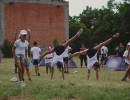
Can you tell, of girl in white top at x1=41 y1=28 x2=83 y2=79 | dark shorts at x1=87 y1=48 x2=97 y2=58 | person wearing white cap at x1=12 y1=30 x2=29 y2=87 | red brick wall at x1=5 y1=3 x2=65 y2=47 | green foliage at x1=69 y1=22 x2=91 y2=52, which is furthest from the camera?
green foliage at x1=69 y1=22 x2=91 y2=52

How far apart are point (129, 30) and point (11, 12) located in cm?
2463

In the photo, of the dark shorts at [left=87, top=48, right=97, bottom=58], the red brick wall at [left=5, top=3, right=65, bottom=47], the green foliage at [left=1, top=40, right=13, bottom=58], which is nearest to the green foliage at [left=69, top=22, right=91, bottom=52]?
the red brick wall at [left=5, top=3, right=65, bottom=47]

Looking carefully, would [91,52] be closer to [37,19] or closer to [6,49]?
[6,49]

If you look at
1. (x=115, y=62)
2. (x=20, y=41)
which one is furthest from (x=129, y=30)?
(x=20, y=41)

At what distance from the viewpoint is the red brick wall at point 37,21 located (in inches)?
1797

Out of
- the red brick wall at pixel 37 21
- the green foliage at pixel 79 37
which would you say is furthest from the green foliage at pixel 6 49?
the green foliage at pixel 79 37

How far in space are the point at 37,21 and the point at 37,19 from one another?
1.27 feet

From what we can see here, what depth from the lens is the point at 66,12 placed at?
52031 millimetres

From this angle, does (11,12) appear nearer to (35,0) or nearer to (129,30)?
(35,0)

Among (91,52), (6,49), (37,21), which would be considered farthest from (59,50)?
(37,21)

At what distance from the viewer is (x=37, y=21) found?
48438 millimetres

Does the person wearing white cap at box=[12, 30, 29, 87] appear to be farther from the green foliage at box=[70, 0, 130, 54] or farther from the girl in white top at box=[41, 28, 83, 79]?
the green foliage at box=[70, 0, 130, 54]

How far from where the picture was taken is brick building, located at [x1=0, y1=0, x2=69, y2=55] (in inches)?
1779

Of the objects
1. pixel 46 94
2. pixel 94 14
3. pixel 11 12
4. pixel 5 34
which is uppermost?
pixel 94 14
